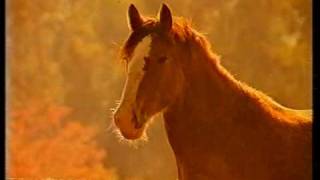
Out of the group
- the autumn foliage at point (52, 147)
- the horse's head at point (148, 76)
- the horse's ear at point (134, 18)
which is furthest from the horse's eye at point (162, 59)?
the autumn foliage at point (52, 147)

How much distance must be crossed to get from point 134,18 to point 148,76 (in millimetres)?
156

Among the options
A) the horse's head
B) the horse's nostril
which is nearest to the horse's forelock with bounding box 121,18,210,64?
the horse's head

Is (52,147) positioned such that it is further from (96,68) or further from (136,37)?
(136,37)

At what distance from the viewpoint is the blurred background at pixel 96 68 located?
1.47m

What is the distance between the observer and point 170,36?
140 centimetres

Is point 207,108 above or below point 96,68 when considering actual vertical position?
below

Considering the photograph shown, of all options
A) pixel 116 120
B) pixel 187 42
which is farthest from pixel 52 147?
pixel 187 42

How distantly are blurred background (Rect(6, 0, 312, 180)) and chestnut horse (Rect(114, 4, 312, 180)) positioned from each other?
40mm

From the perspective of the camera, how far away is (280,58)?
148 centimetres

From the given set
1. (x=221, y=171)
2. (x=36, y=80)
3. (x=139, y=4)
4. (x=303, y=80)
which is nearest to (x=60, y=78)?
(x=36, y=80)

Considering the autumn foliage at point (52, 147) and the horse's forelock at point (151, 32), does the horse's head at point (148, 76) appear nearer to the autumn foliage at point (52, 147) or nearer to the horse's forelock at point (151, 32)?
the horse's forelock at point (151, 32)

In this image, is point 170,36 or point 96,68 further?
point 96,68

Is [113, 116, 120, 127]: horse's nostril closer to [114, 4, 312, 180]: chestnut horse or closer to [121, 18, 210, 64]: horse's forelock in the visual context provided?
[114, 4, 312, 180]: chestnut horse

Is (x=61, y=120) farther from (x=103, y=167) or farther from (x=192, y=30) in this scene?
(x=192, y=30)
